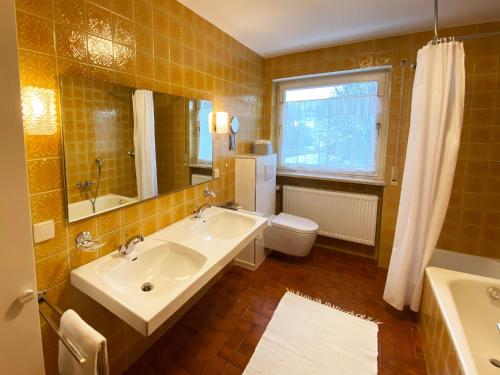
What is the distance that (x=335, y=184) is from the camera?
121 inches

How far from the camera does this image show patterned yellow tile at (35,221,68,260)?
1166 mm

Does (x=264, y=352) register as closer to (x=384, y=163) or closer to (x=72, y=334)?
(x=72, y=334)

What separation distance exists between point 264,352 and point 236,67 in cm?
249

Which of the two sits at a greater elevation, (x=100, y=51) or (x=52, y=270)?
(x=100, y=51)

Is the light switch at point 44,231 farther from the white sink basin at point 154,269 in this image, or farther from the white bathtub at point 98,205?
the white sink basin at point 154,269

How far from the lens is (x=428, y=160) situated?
183 cm

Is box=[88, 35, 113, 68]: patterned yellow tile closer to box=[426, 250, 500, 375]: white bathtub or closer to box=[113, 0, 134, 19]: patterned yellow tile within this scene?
box=[113, 0, 134, 19]: patterned yellow tile

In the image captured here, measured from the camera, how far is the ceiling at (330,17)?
6.31 feet

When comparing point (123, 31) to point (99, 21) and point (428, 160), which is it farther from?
point (428, 160)

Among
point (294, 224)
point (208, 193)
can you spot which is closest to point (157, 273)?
point (208, 193)

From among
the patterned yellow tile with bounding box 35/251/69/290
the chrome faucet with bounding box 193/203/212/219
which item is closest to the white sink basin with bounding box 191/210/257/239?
the chrome faucet with bounding box 193/203/212/219

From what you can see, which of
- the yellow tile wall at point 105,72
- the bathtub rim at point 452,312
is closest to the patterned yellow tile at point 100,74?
the yellow tile wall at point 105,72

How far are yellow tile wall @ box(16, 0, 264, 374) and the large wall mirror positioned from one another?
5cm

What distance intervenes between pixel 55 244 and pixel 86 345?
1.74ft
